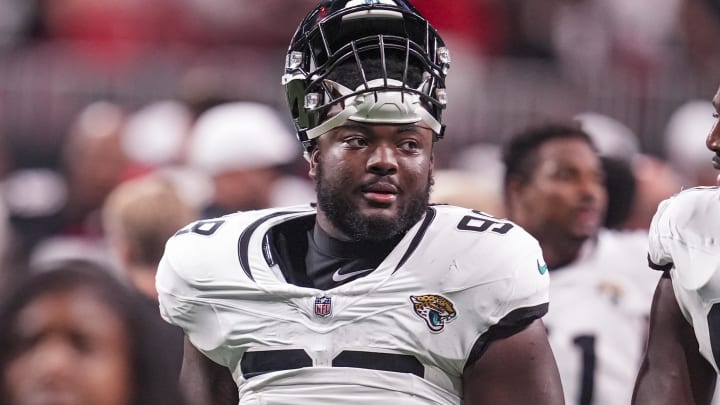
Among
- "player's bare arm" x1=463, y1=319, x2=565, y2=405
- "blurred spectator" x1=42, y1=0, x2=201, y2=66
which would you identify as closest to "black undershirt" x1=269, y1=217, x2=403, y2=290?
"player's bare arm" x1=463, y1=319, x2=565, y2=405

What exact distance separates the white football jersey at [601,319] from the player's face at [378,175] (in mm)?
1729

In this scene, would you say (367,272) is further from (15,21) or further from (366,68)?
(15,21)

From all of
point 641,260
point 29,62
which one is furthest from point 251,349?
point 29,62

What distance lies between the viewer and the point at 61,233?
22.7 feet

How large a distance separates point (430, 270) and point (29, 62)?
5.31 meters

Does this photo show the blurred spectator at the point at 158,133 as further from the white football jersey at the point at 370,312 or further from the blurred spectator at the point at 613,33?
the white football jersey at the point at 370,312

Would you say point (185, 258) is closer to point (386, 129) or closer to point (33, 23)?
point (386, 129)

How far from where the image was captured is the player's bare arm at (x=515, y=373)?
280 centimetres

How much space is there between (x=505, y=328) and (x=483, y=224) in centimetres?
27

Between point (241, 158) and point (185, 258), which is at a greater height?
point (185, 258)

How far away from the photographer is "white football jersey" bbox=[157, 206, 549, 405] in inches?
111

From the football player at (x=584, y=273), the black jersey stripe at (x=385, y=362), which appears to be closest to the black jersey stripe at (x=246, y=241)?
the black jersey stripe at (x=385, y=362)

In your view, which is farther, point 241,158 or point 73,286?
point 241,158

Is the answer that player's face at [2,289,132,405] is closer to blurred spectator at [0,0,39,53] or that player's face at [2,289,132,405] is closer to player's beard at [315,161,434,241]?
player's beard at [315,161,434,241]
